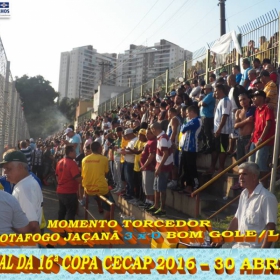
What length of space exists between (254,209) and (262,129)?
3151 mm

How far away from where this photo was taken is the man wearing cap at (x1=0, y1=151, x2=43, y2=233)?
452 cm

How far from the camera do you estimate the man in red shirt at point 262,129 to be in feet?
23.8

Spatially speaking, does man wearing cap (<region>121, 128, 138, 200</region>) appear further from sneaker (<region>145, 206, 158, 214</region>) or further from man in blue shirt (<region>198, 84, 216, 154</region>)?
sneaker (<region>145, 206, 158, 214</region>)

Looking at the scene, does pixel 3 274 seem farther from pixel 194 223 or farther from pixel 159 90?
pixel 159 90

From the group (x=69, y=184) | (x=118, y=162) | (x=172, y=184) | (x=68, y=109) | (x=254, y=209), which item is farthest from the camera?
(x=68, y=109)

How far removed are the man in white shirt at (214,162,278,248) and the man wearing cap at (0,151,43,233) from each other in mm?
2154

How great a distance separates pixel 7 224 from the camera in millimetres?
3791

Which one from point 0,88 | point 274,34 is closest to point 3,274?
point 0,88

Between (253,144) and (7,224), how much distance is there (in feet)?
16.7

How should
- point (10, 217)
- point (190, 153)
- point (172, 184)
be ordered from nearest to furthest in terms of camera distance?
point (10, 217) < point (190, 153) < point (172, 184)

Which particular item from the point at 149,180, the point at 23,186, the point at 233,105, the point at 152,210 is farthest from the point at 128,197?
the point at 23,186

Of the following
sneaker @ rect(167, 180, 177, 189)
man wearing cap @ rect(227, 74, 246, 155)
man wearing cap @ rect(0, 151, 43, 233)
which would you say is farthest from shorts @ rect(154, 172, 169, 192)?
man wearing cap @ rect(0, 151, 43, 233)

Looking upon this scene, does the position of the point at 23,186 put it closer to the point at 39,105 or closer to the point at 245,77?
the point at 245,77

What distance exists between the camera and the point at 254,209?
4.54 m
